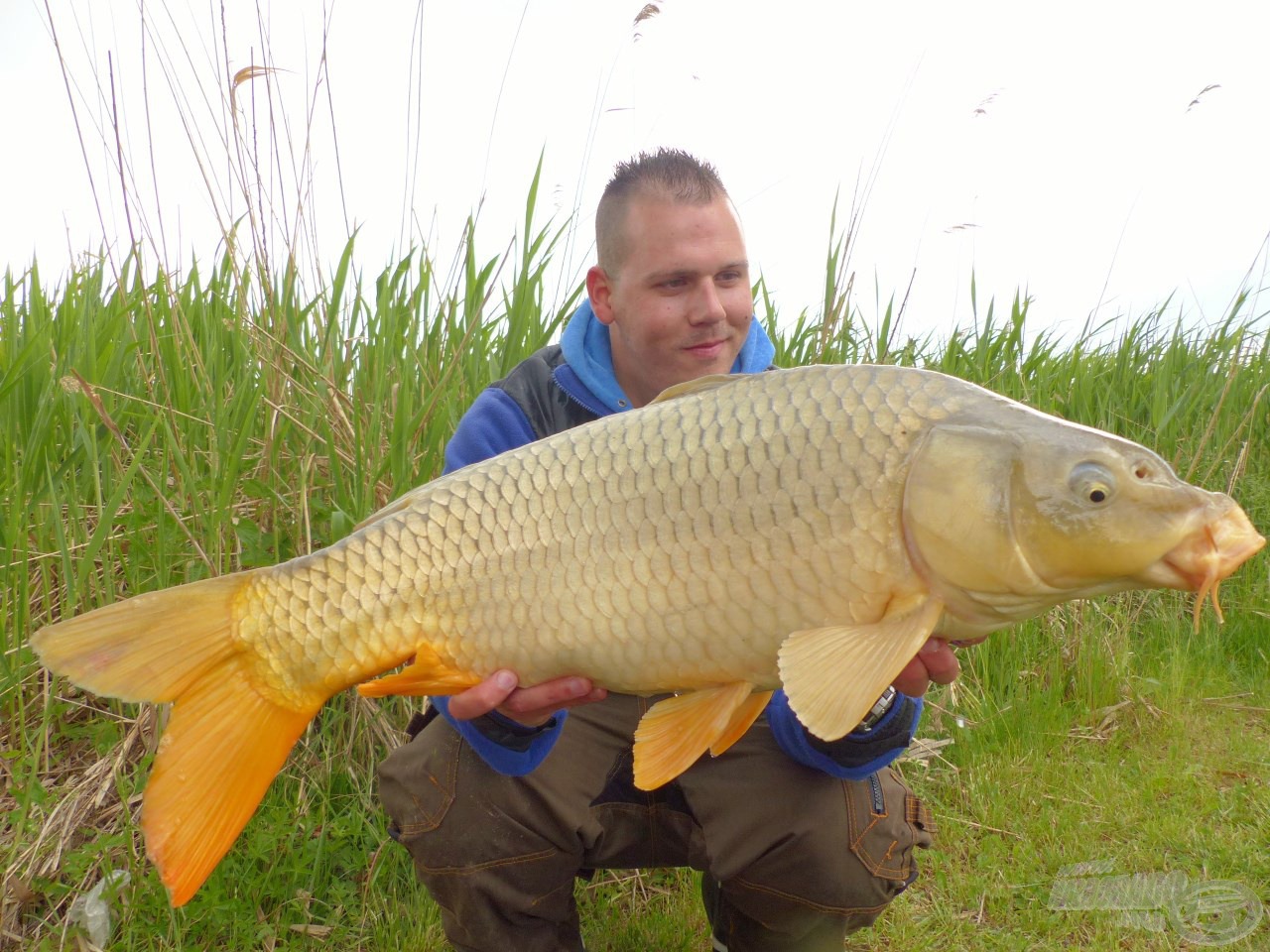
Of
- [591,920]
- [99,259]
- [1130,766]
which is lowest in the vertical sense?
[1130,766]

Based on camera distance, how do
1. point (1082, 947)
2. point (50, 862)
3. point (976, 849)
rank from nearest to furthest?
point (50, 862) < point (1082, 947) < point (976, 849)

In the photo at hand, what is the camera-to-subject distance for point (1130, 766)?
8.45 feet

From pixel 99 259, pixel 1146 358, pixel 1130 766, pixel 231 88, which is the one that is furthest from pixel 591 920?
pixel 1146 358

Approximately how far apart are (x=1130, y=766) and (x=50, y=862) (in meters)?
2.27

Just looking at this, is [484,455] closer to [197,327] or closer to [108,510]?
[108,510]

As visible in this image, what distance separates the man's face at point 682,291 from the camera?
1977 mm

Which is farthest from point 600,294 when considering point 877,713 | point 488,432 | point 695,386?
point 877,713

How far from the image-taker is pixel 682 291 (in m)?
2.00

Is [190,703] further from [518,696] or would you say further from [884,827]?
[884,827]

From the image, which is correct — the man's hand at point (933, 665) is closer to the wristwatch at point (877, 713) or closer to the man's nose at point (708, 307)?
the wristwatch at point (877, 713)

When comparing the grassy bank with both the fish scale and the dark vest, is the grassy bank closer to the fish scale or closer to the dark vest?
the dark vest

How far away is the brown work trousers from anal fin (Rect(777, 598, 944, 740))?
612mm

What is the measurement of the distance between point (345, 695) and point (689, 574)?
3.70 feet

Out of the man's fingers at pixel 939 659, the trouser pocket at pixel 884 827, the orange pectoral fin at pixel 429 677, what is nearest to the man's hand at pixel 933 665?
the man's fingers at pixel 939 659
